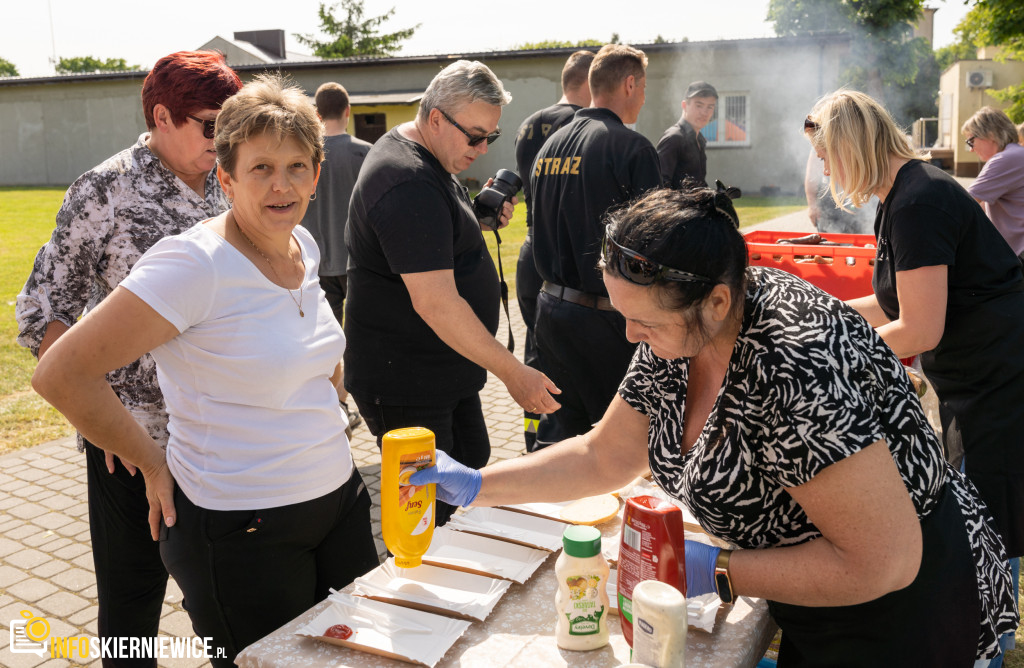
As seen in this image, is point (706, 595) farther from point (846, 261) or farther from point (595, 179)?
point (846, 261)

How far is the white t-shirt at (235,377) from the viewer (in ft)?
5.51

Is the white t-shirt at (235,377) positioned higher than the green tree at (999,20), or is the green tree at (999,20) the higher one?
the green tree at (999,20)

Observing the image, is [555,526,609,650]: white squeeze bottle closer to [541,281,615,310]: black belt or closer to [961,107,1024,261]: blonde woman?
[541,281,615,310]: black belt

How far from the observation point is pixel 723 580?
151cm

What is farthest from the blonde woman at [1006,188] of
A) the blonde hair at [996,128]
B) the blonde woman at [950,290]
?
the blonde woman at [950,290]

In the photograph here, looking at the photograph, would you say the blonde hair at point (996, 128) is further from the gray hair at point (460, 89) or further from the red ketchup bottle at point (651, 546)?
the red ketchup bottle at point (651, 546)

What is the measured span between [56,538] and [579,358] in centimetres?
272

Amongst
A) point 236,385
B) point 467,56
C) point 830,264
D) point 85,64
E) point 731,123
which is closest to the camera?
point 236,385

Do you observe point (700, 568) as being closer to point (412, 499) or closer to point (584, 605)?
point (584, 605)

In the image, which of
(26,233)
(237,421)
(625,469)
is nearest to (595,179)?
(625,469)

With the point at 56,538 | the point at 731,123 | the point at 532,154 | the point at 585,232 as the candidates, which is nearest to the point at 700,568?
the point at 585,232

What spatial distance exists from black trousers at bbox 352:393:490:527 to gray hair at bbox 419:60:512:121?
3.39 feet

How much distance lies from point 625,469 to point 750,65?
68.7 feet

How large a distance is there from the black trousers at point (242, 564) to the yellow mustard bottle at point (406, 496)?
302 mm
